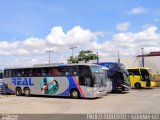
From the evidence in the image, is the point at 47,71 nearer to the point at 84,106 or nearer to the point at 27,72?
the point at 27,72

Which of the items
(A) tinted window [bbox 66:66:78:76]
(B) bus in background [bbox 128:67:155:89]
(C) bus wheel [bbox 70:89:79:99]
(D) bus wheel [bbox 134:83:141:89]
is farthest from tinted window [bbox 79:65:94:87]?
(D) bus wheel [bbox 134:83:141:89]

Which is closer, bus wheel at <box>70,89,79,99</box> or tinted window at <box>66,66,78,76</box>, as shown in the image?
bus wheel at <box>70,89,79,99</box>

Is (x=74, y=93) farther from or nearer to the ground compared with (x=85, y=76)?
nearer to the ground

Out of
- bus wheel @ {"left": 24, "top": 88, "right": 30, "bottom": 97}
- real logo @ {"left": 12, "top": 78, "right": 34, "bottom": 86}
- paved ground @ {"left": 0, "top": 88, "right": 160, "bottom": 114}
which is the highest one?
real logo @ {"left": 12, "top": 78, "right": 34, "bottom": 86}

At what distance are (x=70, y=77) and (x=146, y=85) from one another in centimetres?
1492

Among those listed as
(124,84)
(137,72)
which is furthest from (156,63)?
(124,84)

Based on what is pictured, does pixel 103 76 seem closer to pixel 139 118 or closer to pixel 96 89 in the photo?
pixel 96 89

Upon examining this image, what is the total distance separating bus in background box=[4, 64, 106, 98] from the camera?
23.9m

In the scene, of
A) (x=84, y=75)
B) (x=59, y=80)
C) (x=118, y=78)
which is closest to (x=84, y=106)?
(x=84, y=75)

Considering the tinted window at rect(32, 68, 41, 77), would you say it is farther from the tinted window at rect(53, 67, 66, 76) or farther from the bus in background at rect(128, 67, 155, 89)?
the bus in background at rect(128, 67, 155, 89)

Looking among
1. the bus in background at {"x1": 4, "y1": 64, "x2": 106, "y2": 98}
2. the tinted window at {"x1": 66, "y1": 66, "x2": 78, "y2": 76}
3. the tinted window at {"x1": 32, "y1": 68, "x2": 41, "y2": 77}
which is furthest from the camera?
the tinted window at {"x1": 32, "y1": 68, "x2": 41, "y2": 77}

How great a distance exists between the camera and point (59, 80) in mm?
26016

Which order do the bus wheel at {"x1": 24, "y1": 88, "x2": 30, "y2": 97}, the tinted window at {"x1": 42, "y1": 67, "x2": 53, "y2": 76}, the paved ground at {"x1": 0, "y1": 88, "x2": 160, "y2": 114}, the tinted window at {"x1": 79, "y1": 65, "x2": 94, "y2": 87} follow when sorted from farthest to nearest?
the bus wheel at {"x1": 24, "y1": 88, "x2": 30, "y2": 97} < the tinted window at {"x1": 42, "y1": 67, "x2": 53, "y2": 76} < the tinted window at {"x1": 79, "y1": 65, "x2": 94, "y2": 87} < the paved ground at {"x1": 0, "y1": 88, "x2": 160, "y2": 114}

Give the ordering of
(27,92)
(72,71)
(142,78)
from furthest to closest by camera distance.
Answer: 1. (142,78)
2. (27,92)
3. (72,71)
